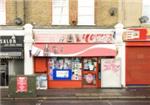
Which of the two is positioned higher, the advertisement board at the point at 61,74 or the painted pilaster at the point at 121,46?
the painted pilaster at the point at 121,46

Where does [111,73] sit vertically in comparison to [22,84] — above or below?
above

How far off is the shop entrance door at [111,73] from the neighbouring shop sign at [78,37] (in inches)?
53.2

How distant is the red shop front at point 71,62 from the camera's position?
85.5 feet

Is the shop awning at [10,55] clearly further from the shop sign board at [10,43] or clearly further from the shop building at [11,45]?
the shop sign board at [10,43]

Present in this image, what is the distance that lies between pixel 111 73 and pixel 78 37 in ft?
9.79

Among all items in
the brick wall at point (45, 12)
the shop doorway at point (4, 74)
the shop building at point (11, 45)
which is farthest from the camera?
the shop doorway at point (4, 74)

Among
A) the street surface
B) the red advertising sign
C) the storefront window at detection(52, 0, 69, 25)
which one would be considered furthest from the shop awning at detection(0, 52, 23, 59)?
the street surface

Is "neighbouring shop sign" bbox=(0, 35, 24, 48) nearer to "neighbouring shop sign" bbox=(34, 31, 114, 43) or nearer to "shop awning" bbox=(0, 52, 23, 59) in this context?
"shop awning" bbox=(0, 52, 23, 59)

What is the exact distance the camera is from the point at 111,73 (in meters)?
26.3

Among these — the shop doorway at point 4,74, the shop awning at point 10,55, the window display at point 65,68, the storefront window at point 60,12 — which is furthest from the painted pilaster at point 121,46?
the shop doorway at point 4,74

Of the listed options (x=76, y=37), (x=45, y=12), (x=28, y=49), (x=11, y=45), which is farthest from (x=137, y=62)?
(x=11, y=45)

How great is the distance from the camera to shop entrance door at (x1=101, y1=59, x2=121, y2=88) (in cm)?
2625

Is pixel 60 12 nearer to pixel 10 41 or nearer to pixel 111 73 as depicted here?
pixel 10 41

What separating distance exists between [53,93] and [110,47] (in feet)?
15.7
